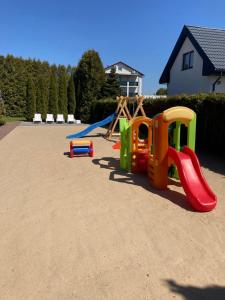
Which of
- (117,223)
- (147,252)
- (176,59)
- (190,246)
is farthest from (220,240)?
(176,59)

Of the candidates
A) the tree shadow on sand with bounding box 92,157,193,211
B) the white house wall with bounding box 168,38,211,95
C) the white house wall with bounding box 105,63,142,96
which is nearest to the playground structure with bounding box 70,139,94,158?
the tree shadow on sand with bounding box 92,157,193,211

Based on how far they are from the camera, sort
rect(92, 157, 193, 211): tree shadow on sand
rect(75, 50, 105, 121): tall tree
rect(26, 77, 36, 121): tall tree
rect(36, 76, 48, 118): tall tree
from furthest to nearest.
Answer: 1. rect(36, 76, 48, 118): tall tree
2. rect(26, 77, 36, 121): tall tree
3. rect(75, 50, 105, 121): tall tree
4. rect(92, 157, 193, 211): tree shadow on sand

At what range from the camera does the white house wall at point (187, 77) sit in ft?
59.1

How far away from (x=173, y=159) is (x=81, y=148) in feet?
14.3

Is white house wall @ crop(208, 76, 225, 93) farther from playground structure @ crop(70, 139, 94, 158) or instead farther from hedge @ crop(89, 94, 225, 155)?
playground structure @ crop(70, 139, 94, 158)

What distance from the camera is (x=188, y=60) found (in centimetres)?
1994

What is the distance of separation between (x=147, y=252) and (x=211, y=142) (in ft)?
22.4

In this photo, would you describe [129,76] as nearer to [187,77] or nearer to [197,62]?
[187,77]

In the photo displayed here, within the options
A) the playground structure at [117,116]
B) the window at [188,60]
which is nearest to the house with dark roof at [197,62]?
the window at [188,60]

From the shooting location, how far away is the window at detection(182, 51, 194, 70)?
19.3m

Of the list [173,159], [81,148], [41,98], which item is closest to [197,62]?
[81,148]

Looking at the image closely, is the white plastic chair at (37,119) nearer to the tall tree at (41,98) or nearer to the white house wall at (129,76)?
the tall tree at (41,98)

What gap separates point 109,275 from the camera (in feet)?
10.3

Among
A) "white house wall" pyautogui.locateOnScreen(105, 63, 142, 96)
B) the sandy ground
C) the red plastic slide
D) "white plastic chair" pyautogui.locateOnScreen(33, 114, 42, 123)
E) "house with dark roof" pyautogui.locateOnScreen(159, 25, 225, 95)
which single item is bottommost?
the sandy ground
